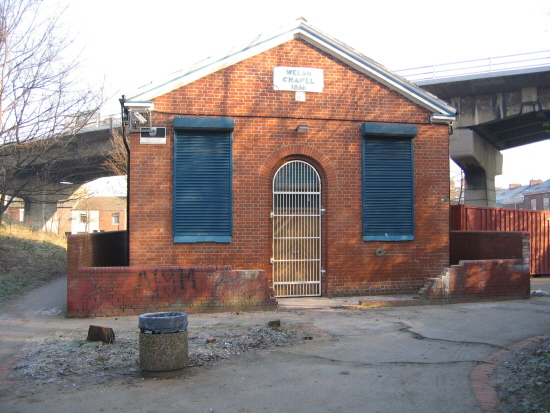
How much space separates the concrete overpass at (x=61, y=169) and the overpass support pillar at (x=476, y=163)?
1660 centimetres

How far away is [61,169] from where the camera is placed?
19203mm

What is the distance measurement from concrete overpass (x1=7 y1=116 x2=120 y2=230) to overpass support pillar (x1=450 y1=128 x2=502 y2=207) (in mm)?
→ 16596

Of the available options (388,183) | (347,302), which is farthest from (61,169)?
(347,302)

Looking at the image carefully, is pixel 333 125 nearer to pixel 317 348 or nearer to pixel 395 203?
pixel 395 203

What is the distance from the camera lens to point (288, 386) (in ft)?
Answer: 19.1

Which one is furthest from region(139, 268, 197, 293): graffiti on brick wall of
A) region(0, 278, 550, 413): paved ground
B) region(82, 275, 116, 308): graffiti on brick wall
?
region(0, 278, 550, 413): paved ground

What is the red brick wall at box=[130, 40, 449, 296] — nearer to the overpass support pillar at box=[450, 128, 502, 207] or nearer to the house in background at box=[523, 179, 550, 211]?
the overpass support pillar at box=[450, 128, 502, 207]

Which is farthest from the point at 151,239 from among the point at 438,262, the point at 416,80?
the point at 416,80

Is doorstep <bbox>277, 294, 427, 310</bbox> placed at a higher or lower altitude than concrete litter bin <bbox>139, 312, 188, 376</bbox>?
lower

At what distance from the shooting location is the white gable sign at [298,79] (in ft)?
39.9

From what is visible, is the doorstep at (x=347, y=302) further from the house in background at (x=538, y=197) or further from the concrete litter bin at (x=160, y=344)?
the house in background at (x=538, y=197)

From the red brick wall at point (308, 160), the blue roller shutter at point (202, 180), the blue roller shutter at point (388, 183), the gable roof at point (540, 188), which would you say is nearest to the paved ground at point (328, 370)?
the red brick wall at point (308, 160)

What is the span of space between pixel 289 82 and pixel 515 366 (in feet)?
26.7

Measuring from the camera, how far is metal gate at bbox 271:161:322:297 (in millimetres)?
12219
